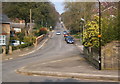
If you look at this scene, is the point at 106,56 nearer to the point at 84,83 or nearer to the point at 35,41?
the point at 84,83

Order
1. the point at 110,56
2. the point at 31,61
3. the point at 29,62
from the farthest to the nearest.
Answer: the point at 31,61 → the point at 29,62 → the point at 110,56

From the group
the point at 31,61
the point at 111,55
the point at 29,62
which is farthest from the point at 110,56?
the point at 31,61

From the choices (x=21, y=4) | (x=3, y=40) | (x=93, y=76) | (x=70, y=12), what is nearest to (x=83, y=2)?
(x=70, y=12)

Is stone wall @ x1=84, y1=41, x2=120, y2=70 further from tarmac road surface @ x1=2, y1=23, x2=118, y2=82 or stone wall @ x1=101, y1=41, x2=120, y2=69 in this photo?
tarmac road surface @ x1=2, y1=23, x2=118, y2=82

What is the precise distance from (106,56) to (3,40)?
22.0 metres

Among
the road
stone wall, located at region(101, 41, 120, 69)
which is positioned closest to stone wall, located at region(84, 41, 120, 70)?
stone wall, located at region(101, 41, 120, 69)

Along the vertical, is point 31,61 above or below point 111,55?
below

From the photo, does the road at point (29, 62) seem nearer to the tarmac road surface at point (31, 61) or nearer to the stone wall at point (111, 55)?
the tarmac road surface at point (31, 61)

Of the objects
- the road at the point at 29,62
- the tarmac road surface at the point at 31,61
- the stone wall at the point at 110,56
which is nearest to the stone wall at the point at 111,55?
the stone wall at the point at 110,56

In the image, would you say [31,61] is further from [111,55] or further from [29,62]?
[111,55]

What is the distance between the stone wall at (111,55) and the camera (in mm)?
17422

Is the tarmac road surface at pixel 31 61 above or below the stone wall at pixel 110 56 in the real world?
below

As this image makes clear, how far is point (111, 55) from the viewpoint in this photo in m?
17.5

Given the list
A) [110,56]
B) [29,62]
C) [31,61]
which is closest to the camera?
[110,56]
